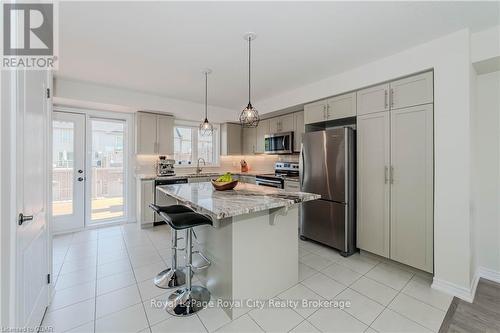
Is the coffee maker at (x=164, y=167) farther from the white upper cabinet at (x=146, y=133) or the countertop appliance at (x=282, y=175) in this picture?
the countertop appliance at (x=282, y=175)

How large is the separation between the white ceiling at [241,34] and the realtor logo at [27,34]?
5.8 inches

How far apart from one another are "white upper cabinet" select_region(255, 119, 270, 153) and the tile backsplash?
0.40 meters

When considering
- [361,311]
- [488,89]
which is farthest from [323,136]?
[361,311]

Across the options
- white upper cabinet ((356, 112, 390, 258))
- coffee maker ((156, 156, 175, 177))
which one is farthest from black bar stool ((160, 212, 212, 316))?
coffee maker ((156, 156, 175, 177))

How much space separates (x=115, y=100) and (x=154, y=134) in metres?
0.89

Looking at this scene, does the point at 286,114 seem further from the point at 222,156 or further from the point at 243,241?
the point at 243,241

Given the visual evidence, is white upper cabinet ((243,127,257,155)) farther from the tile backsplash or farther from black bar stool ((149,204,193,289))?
black bar stool ((149,204,193,289))

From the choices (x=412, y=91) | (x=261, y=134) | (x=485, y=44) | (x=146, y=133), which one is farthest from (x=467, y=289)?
(x=146, y=133)

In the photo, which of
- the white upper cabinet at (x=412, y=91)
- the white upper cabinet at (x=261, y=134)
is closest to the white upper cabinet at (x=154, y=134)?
the white upper cabinet at (x=261, y=134)

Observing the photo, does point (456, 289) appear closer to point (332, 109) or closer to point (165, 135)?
point (332, 109)

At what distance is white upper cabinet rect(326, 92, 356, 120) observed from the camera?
120 inches

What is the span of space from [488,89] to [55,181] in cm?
632

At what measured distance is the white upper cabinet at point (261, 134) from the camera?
4984mm

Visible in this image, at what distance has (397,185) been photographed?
8.55 feet
